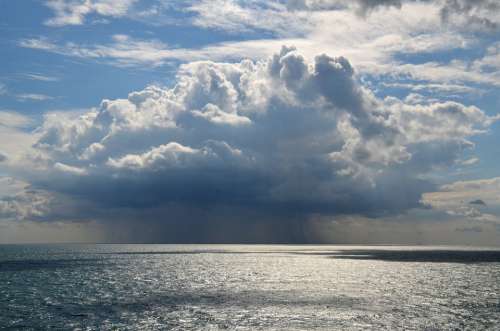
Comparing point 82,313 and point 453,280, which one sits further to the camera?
point 453,280

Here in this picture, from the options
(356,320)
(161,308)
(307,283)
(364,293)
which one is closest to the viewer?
(356,320)

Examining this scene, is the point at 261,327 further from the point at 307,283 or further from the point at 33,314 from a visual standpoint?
the point at 307,283

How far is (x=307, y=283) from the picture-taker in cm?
10894

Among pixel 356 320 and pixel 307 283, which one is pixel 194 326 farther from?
pixel 307 283

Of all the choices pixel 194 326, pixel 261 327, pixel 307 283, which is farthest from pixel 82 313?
pixel 307 283

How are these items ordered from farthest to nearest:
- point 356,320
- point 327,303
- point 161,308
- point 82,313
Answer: point 327,303, point 161,308, point 82,313, point 356,320

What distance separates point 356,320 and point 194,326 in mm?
19641

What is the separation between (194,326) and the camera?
55.7 m

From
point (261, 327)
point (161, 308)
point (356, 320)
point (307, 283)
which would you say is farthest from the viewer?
point (307, 283)

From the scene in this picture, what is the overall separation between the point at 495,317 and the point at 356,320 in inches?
726

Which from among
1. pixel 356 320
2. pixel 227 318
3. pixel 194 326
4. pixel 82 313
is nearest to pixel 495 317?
pixel 356 320

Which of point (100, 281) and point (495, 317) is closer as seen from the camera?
point (495, 317)

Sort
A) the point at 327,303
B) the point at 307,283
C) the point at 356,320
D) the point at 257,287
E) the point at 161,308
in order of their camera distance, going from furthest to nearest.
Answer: the point at 307,283 < the point at 257,287 < the point at 327,303 < the point at 161,308 < the point at 356,320

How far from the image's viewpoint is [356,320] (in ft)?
197
